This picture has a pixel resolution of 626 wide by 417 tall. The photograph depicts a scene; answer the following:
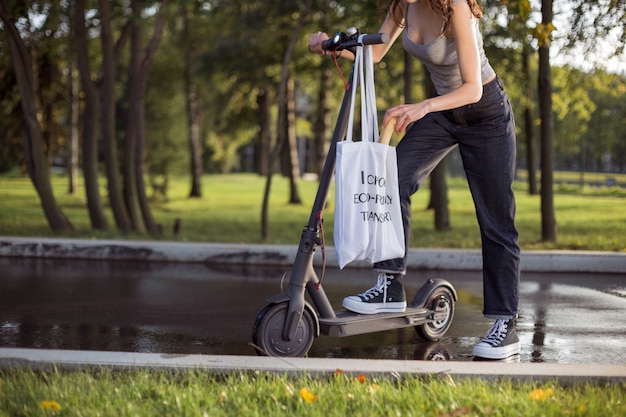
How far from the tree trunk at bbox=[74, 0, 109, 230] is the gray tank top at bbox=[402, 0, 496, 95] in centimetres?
892

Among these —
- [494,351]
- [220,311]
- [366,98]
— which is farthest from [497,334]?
[220,311]

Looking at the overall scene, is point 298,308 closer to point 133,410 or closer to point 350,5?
point 133,410

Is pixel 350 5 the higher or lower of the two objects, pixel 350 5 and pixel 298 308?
the higher

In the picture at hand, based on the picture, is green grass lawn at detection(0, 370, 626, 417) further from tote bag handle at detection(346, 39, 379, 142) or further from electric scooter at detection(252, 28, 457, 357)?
tote bag handle at detection(346, 39, 379, 142)

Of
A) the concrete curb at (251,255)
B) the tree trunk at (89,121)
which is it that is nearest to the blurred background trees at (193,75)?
the tree trunk at (89,121)

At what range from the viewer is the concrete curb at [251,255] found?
884 cm

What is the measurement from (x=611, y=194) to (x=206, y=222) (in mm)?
11329

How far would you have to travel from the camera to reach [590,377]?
159 inches

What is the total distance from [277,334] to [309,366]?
413 mm

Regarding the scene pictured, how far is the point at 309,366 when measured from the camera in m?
4.12

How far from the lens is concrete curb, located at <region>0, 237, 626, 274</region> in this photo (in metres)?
8.84

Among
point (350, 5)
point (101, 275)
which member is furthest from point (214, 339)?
point (350, 5)

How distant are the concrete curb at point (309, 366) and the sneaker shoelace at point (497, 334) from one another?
0.62 meters

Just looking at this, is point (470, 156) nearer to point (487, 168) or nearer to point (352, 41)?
point (487, 168)
